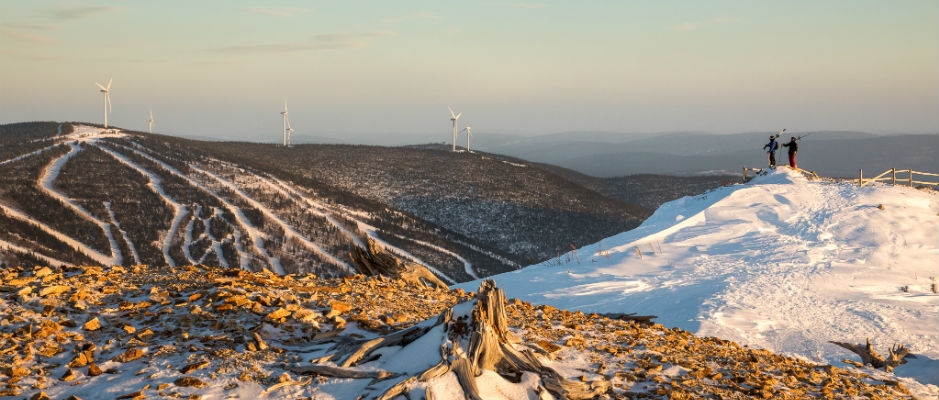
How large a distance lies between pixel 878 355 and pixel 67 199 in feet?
183

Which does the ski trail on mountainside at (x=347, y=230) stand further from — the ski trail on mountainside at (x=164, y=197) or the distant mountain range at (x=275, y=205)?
the ski trail on mountainside at (x=164, y=197)

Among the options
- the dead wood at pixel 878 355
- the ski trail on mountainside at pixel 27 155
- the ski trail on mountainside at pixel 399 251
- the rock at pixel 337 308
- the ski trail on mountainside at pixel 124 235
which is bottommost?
the ski trail on mountainside at pixel 399 251

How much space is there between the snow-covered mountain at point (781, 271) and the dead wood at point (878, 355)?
0.57 feet

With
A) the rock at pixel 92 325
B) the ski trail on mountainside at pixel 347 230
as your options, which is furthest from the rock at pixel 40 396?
the ski trail on mountainside at pixel 347 230

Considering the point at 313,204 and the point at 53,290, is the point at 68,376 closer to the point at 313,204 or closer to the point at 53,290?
the point at 53,290

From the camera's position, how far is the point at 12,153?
63.9 metres

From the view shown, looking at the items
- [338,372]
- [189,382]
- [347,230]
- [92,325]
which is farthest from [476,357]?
[347,230]

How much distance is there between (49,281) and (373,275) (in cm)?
528

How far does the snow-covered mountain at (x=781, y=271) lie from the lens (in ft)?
50.4

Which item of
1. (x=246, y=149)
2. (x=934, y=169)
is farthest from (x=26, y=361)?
(x=934, y=169)

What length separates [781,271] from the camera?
811 inches

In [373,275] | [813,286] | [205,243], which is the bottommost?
[205,243]

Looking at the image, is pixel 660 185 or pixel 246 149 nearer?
pixel 246 149

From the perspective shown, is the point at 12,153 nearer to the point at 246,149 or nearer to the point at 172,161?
the point at 172,161
